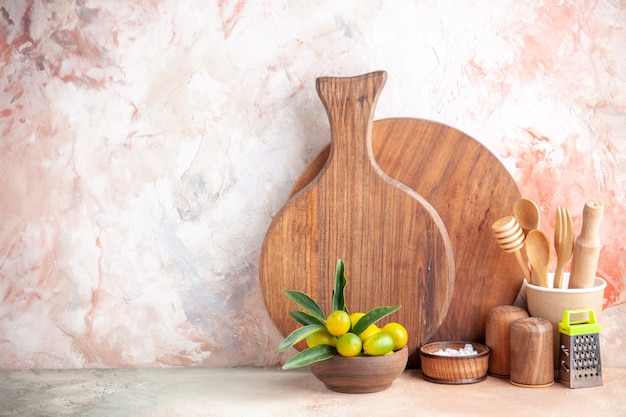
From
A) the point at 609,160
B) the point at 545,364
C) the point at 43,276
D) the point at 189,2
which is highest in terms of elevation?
the point at 189,2

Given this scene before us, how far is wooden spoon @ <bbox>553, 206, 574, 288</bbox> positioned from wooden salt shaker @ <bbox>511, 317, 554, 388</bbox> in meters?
0.12

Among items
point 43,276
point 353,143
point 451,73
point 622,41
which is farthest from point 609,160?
point 43,276

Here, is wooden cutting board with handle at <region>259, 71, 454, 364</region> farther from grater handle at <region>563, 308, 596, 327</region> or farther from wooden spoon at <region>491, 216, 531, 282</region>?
grater handle at <region>563, 308, 596, 327</region>

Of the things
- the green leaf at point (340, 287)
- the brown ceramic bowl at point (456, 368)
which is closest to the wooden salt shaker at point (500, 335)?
the brown ceramic bowl at point (456, 368)

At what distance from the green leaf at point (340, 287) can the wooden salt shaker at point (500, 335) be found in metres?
0.27

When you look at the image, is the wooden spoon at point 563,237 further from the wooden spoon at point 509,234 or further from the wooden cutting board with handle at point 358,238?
the wooden cutting board with handle at point 358,238

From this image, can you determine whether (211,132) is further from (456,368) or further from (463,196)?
(456,368)

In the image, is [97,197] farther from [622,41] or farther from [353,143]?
[622,41]

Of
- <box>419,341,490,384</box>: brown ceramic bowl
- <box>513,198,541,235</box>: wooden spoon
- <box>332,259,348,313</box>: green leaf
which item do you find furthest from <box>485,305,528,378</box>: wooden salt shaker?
<box>332,259,348,313</box>: green leaf

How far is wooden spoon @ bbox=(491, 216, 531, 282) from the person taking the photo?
1.25 meters

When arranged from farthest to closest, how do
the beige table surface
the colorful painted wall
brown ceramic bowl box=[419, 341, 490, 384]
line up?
the colorful painted wall
brown ceramic bowl box=[419, 341, 490, 384]
the beige table surface

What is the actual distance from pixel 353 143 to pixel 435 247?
23 centimetres

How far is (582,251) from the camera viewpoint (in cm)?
126

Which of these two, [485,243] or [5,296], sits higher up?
[485,243]
